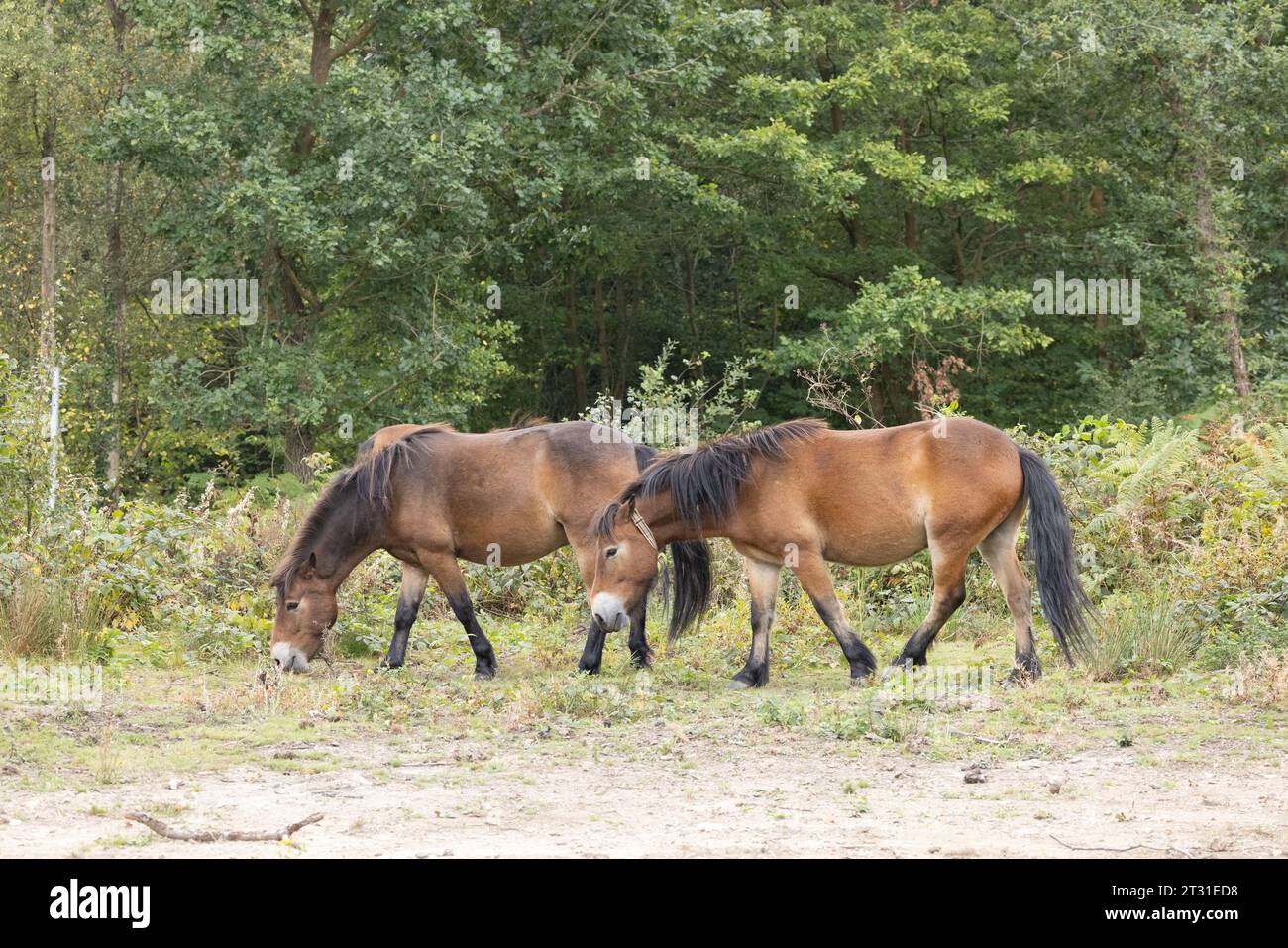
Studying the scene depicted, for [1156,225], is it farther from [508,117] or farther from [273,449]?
[273,449]

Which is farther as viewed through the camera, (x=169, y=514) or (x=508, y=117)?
(x=508, y=117)

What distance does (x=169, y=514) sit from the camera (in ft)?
45.6

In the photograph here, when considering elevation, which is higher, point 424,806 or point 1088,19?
point 1088,19

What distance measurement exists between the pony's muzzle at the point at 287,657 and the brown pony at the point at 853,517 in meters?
2.18

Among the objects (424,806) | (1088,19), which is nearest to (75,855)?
(424,806)

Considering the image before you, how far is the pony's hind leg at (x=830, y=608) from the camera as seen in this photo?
10258mm

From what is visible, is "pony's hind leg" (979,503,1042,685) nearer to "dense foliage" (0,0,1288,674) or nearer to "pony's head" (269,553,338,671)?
"pony's head" (269,553,338,671)

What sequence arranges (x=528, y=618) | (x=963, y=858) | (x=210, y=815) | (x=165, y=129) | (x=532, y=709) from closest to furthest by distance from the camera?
(x=963, y=858) < (x=210, y=815) < (x=532, y=709) < (x=528, y=618) < (x=165, y=129)

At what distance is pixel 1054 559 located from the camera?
10.1 metres

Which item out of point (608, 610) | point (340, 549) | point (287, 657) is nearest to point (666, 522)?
point (608, 610)

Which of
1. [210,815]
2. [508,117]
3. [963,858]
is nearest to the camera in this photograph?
[963,858]

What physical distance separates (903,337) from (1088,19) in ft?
21.8

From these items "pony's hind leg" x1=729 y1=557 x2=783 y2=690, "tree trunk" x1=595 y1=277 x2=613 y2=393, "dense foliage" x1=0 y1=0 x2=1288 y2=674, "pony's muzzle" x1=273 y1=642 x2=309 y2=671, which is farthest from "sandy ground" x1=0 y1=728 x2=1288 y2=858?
"tree trunk" x1=595 y1=277 x2=613 y2=393

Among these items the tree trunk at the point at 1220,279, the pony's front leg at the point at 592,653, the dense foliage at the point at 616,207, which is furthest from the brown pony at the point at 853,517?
the tree trunk at the point at 1220,279
